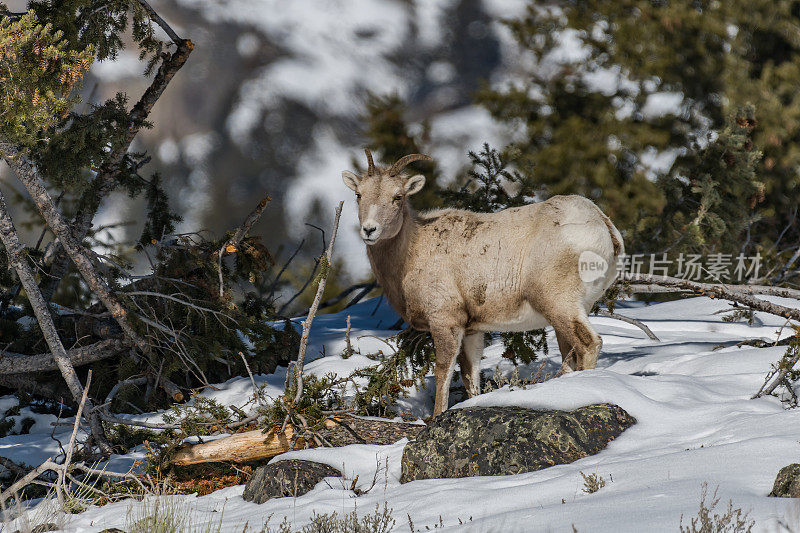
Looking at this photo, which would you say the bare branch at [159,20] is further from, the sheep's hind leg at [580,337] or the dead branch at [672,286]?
the dead branch at [672,286]

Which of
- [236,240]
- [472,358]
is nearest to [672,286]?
[472,358]

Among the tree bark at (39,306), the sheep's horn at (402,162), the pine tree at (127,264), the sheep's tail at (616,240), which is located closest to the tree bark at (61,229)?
the pine tree at (127,264)

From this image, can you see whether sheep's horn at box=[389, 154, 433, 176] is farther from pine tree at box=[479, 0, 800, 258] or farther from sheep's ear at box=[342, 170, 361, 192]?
pine tree at box=[479, 0, 800, 258]

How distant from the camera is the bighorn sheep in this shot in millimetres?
6223

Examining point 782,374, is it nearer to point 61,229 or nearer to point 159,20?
point 61,229

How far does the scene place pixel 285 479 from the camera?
5.27 meters

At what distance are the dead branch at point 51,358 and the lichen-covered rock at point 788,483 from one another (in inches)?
283

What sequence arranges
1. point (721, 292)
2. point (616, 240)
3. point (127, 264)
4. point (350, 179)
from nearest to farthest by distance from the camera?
point (616, 240) → point (350, 179) → point (721, 292) → point (127, 264)

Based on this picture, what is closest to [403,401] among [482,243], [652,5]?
[482,243]

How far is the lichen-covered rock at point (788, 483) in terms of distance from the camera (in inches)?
125

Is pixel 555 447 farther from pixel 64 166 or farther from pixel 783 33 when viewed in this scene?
pixel 783 33

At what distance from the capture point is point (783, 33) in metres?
11.4

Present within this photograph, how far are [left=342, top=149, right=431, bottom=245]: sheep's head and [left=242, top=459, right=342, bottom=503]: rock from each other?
197 cm

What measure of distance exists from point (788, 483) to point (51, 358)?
7.52 metres
